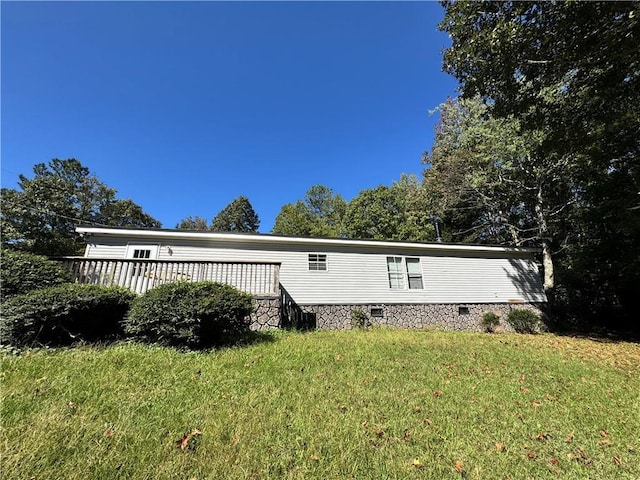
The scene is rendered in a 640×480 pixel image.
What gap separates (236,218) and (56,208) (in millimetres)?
17593

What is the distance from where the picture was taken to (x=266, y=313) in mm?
7484

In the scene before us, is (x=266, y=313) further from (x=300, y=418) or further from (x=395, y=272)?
(x=395, y=272)

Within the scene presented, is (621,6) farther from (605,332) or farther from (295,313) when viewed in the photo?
(605,332)

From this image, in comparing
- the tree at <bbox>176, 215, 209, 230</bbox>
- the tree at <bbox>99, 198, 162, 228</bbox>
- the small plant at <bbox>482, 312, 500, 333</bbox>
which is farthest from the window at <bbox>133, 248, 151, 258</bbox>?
the tree at <bbox>176, 215, 209, 230</bbox>

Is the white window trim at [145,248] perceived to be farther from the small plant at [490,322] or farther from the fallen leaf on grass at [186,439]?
the small plant at [490,322]

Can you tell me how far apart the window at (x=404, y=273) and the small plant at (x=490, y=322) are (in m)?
2.90

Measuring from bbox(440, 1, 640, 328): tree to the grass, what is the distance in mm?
6567

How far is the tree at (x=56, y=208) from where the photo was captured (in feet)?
68.0

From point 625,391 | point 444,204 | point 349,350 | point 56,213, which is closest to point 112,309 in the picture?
point 349,350

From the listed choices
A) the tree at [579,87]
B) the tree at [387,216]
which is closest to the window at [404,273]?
the tree at [579,87]

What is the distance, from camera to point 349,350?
5.71 metres

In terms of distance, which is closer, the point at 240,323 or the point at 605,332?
the point at 240,323

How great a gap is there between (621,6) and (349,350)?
832 cm

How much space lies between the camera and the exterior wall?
33.4ft
